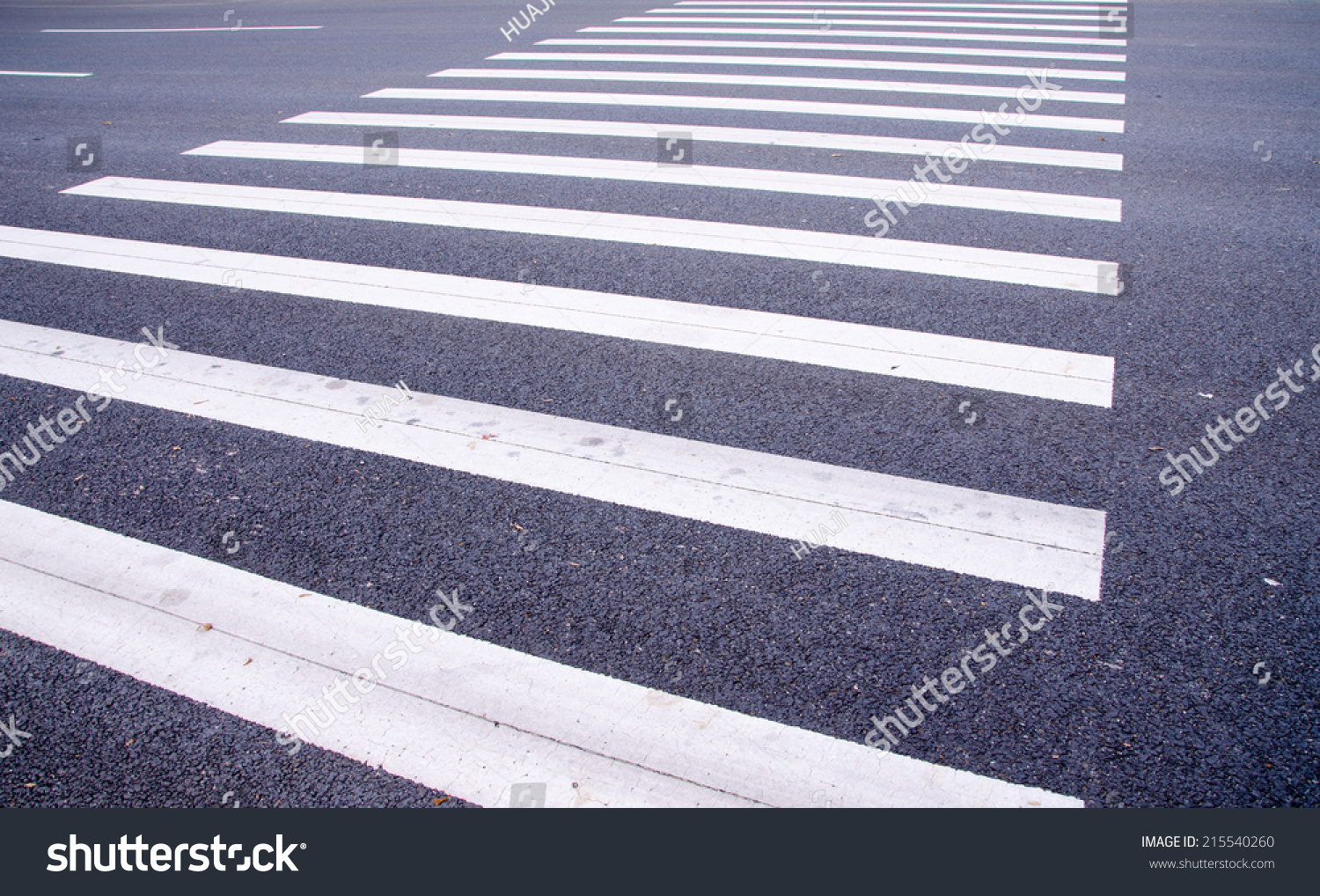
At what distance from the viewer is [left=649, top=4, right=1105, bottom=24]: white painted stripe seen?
40.4 feet

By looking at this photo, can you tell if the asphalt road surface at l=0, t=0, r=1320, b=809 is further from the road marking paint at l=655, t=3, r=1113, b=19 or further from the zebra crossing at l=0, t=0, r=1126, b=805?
the road marking paint at l=655, t=3, r=1113, b=19

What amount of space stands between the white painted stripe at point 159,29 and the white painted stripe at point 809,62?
16.9 ft

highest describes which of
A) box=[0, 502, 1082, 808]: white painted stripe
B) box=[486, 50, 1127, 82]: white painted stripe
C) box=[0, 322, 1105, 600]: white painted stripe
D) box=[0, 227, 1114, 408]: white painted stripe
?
box=[486, 50, 1127, 82]: white painted stripe

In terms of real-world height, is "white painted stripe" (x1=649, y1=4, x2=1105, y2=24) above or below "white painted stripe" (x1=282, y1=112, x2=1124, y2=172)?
above

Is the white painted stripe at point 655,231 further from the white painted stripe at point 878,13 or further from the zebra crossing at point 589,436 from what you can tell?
the white painted stripe at point 878,13

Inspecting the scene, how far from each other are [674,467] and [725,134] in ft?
17.1

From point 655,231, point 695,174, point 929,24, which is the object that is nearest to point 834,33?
point 929,24

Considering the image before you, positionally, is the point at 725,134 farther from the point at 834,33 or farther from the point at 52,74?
the point at 52,74

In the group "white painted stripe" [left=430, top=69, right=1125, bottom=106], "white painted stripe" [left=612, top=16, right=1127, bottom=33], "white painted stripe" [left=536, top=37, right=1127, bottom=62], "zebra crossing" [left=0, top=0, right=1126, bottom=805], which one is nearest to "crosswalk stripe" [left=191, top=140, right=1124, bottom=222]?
"zebra crossing" [left=0, top=0, right=1126, bottom=805]

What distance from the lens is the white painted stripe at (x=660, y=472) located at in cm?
333

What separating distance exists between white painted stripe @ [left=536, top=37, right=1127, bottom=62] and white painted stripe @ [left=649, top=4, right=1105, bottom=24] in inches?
68.7

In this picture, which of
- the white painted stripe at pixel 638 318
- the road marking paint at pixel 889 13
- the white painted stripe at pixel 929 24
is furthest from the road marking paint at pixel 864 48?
the white painted stripe at pixel 638 318

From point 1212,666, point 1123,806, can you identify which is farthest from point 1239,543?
point 1123,806

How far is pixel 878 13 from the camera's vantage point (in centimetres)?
1304
